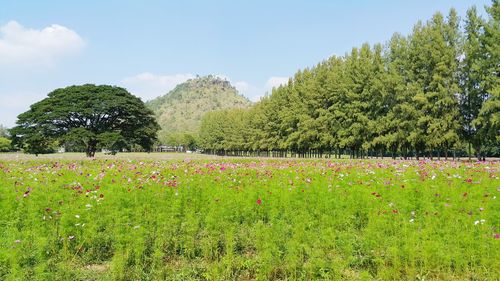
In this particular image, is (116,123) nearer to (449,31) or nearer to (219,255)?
(449,31)

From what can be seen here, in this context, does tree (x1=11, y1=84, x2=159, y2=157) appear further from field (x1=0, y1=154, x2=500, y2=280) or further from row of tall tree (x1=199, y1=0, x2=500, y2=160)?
field (x1=0, y1=154, x2=500, y2=280)

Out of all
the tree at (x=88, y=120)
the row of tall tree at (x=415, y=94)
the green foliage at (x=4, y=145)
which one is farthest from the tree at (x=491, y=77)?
the green foliage at (x=4, y=145)

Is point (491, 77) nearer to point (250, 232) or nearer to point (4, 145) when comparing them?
point (250, 232)

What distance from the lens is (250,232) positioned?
6648mm

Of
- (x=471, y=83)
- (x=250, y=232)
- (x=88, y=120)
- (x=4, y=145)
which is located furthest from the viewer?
(x=4, y=145)

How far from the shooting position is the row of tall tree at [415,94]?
99.8 feet

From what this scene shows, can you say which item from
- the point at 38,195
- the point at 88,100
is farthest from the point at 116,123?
the point at 38,195

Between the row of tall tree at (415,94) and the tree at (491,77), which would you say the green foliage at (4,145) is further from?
the tree at (491,77)

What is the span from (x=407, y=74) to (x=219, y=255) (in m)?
34.3

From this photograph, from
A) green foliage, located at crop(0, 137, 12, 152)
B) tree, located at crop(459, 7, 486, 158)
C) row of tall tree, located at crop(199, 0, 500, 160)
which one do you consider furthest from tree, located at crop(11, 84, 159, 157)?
green foliage, located at crop(0, 137, 12, 152)

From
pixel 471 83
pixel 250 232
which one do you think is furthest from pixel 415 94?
pixel 250 232

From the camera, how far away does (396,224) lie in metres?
6.28

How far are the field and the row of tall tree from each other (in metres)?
25.2

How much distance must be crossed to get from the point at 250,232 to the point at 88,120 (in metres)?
47.0
